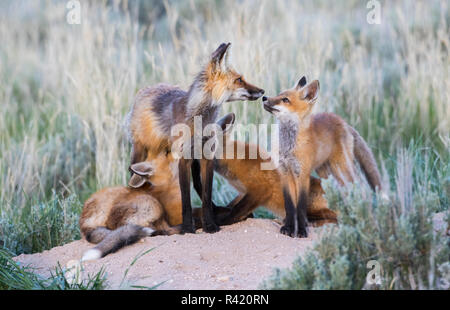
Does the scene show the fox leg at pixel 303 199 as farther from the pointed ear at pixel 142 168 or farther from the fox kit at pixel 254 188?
the pointed ear at pixel 142 168

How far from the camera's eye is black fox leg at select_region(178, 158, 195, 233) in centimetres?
552

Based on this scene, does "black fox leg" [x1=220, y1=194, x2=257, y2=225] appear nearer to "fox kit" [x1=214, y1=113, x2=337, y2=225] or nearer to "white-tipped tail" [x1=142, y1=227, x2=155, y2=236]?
"fox kit" [x1=214, y1=113, x2=337, y2=225]

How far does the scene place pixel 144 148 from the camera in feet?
20.9

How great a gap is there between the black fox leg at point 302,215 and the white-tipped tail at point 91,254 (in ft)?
5.90

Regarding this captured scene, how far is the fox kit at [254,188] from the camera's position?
226 inches

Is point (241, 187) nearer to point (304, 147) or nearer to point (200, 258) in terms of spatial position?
point (304, 147)

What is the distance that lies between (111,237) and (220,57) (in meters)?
1.98

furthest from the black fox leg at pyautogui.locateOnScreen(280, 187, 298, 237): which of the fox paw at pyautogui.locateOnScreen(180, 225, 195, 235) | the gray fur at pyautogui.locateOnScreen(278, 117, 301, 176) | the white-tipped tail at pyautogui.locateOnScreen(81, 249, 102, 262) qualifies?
the white-tipped tail at pyautogui.locateOnScreen(81, 249, 102, 262)

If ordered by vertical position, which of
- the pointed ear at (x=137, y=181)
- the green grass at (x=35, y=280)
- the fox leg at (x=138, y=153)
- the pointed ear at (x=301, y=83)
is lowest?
the green grass at (x=35, y=280)

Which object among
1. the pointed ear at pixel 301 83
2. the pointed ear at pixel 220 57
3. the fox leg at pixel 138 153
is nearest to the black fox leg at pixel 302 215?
the pointed ear at pixel 301 83

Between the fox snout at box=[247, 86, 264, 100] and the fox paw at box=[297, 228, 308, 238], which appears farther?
the fox snout at box=[247, 86, 264, 100]

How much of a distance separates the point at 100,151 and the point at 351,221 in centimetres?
448
